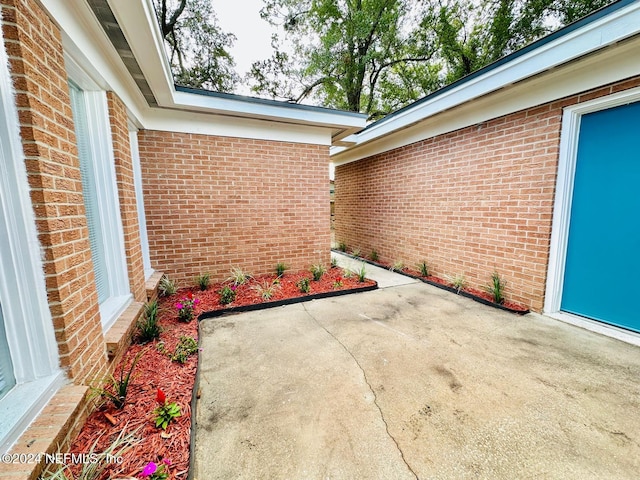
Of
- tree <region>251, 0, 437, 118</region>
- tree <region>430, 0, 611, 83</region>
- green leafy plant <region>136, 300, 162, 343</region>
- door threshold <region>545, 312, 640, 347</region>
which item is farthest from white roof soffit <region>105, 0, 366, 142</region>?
tree <region>430, 0, 611, 83</region>

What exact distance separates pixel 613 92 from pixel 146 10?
15.0 feet

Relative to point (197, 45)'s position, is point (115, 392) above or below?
below

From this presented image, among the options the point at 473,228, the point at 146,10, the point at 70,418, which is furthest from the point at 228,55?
the point at 70,418

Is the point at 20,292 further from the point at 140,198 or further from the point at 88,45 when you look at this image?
the point at 140,198

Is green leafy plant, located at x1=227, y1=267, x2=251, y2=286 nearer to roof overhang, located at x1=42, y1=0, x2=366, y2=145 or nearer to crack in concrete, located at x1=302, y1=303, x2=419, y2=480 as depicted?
crack in concrete, located at x1=302, y1=303, x2=419, y2=480

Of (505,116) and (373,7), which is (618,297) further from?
(373,7)

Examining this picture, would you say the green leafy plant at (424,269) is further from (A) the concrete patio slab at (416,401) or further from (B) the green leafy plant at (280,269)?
(B) the green leafy plant at (280,269)

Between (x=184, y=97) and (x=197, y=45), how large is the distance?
8422 mm

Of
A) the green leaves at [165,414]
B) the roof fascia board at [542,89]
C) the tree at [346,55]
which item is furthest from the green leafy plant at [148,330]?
the tree at [346,55]

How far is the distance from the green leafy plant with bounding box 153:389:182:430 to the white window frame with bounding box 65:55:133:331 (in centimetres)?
103

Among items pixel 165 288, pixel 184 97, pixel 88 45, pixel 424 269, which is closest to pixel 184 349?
pixel 165 288

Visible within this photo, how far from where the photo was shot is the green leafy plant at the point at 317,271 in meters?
4.64

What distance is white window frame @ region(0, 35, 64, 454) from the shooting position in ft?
3.98

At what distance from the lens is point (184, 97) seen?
3559 mm
